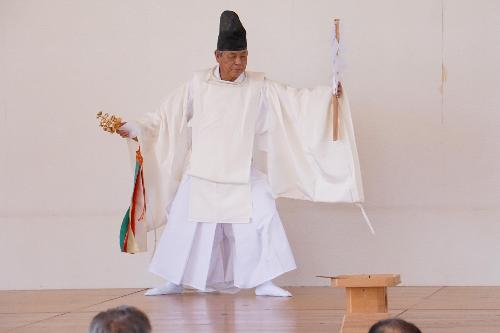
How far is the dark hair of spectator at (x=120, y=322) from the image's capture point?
2111 millimetres

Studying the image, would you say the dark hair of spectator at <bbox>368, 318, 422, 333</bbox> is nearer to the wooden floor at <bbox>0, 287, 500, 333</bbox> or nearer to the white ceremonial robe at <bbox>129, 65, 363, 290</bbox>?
the wooden floor at <bbox>0, 287, 500, 333</bbox>

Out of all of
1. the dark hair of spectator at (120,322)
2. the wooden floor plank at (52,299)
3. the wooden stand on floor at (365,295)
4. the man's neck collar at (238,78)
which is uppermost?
the man's neck collar at (238,78)

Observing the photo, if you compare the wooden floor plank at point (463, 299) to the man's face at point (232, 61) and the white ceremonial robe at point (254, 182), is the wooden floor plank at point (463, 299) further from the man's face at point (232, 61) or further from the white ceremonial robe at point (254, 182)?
the man's face at point (232, 61)

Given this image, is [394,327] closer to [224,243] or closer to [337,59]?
[337,59]

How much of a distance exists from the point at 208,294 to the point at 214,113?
106 cm

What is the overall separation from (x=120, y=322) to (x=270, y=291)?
3.71 m

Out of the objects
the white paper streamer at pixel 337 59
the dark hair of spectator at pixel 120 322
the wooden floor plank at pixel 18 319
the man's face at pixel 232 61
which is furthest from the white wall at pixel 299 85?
the dark hair of spectator at pixel 120 322

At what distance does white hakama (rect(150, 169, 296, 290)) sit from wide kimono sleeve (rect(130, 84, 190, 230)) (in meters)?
0.08

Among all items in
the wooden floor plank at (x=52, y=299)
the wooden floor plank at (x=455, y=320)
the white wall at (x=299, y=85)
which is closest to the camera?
the wooden floor plank at (x=455, y=320)

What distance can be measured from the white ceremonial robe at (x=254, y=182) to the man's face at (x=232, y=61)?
0.70 feet

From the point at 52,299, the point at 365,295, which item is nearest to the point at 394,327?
the point at 365,295

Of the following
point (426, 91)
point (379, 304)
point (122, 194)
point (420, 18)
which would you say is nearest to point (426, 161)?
point (426, 91)

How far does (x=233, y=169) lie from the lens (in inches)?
→ 231

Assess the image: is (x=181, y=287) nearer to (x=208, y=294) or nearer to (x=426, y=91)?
(x=208, y=294)
